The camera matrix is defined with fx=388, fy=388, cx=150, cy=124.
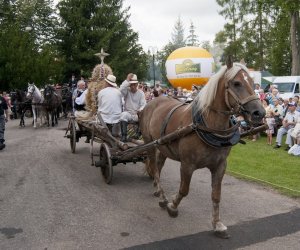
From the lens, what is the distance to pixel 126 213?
18.8ft

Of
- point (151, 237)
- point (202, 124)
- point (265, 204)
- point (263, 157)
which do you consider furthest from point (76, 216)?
point (263, 157)

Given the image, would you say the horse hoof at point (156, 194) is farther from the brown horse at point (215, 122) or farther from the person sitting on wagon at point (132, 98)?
the person sitting on wagon at point (132, 98)

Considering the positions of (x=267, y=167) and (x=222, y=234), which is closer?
(x=222, y=234)

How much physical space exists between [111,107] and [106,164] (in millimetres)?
1177

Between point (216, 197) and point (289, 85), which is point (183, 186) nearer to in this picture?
point (216, 197)

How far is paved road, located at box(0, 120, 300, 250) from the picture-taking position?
15.5ft

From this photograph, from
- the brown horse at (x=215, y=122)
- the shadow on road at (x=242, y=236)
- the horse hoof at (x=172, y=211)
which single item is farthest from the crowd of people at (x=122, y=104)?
the shadow on road at (x=242, y=236)

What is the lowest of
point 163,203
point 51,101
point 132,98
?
point 163,203

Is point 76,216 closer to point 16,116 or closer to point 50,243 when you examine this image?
point 50,243

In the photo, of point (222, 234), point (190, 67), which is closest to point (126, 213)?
point (222, 234)

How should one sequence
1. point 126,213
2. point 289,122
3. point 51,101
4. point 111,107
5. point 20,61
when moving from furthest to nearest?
point 20,61
point 51,101
point 289,122
point 111,107
point 126,213

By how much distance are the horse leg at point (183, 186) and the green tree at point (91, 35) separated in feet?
107

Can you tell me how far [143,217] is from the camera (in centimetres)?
556

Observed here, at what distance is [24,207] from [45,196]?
22.9 inches
